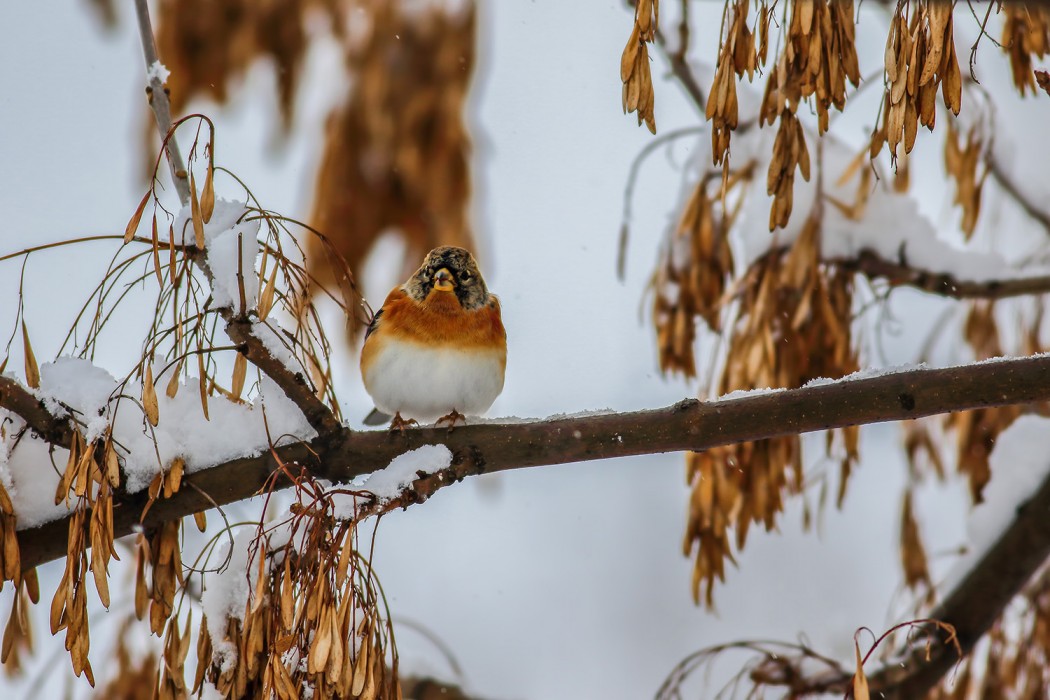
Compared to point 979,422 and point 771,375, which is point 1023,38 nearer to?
point 771,375

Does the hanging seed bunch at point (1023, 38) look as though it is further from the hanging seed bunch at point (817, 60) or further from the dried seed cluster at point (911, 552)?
the dried seed cluster at point (911, 552)

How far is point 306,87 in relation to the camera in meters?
2.90

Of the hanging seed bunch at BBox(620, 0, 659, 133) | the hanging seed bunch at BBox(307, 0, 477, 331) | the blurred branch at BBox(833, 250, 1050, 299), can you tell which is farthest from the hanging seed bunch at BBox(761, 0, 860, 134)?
the hanging seed bunch at BBox(307, 0, 477, 331)

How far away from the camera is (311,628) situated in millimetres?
1406

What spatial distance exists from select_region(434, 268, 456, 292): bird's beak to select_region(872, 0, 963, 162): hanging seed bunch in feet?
4.20

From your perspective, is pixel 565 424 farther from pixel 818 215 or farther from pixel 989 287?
pixel 989 287

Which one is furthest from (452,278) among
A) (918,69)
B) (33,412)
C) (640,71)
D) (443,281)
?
(918,69)

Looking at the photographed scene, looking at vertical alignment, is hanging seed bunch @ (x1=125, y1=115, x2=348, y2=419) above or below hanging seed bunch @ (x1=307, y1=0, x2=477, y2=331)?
below

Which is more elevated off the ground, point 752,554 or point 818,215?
point 818,215

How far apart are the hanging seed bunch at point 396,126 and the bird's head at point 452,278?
36 cm

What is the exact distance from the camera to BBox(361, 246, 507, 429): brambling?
2402 mm

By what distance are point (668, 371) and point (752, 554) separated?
9.61 feet

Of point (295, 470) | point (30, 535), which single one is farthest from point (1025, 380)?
point (30, 535)

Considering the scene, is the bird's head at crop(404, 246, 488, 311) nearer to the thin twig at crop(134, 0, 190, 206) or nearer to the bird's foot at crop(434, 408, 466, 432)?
the bird's foot at crop(434, 408, 466, 432)
